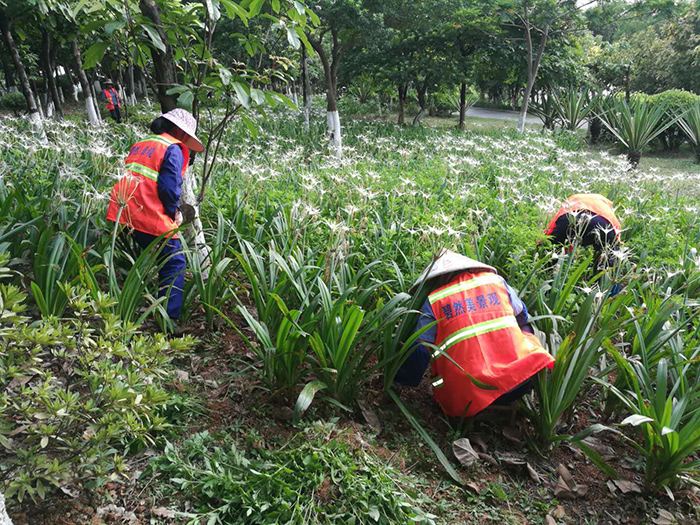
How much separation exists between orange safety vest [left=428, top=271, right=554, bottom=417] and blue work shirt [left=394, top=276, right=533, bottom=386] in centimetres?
6

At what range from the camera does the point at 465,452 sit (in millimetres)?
2186

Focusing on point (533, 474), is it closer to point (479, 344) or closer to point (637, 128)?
point (479, 344)

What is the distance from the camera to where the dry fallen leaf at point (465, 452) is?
85.0 inches

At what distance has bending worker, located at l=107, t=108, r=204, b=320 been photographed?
3.04 meters

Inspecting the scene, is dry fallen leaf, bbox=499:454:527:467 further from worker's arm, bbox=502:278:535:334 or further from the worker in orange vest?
the worker in orange vest

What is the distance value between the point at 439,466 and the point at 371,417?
427 mm

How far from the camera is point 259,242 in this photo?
3.32m

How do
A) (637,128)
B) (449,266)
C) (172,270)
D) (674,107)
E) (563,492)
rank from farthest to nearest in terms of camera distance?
(674,107) → (637,128) → (172,270) → (449,266) → (563,492)

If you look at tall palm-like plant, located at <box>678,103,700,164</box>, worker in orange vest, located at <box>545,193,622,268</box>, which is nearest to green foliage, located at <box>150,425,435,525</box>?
worker in orange vest, located at <box>545,193,622,268</box>

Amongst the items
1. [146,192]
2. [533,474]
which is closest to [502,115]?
[146,192]

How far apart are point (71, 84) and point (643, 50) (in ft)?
98.5

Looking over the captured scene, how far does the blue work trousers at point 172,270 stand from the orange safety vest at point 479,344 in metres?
1.73

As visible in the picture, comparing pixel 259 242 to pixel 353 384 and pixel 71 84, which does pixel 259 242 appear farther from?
pixel 71 84

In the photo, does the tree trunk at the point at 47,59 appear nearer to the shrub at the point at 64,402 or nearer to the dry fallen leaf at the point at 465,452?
the shrub at the point at 64,402
